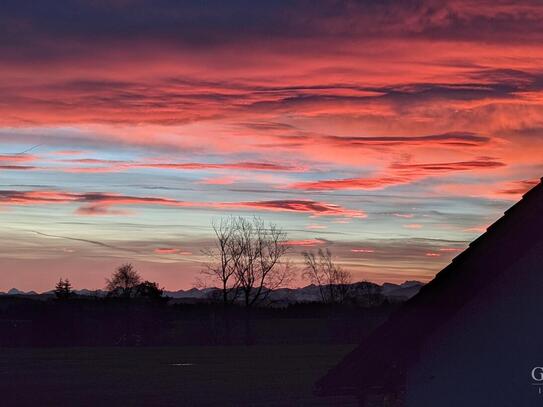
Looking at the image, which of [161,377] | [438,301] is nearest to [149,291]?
[161,377]

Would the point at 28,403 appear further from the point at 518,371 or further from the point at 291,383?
the point at 518,371

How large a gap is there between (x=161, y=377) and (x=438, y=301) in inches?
1357

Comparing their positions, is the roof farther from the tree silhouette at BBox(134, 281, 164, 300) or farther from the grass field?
the tree silhouette at BBox(134, 281, 164, 300)

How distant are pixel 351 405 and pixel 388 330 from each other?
1992cm

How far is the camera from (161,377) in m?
40.7

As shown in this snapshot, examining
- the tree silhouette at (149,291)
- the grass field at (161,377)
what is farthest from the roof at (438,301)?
the tree silhouette at (149,291)

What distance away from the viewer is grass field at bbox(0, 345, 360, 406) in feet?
101

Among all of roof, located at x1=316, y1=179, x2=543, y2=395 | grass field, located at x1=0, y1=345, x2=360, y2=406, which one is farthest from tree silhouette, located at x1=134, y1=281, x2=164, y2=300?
roof, located at x1=316, y1=179, x2=543, y2=395

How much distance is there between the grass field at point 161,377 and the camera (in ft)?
101

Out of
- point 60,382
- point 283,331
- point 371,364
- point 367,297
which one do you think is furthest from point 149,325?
point 371,364

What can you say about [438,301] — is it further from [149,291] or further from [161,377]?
A: [149,291]

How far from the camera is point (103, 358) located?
55.0 metres

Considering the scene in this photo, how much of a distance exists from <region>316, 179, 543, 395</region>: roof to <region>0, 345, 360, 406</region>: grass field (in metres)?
20.5

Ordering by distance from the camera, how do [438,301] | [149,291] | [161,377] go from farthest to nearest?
[149,291]
[161,377]
[438,301]
